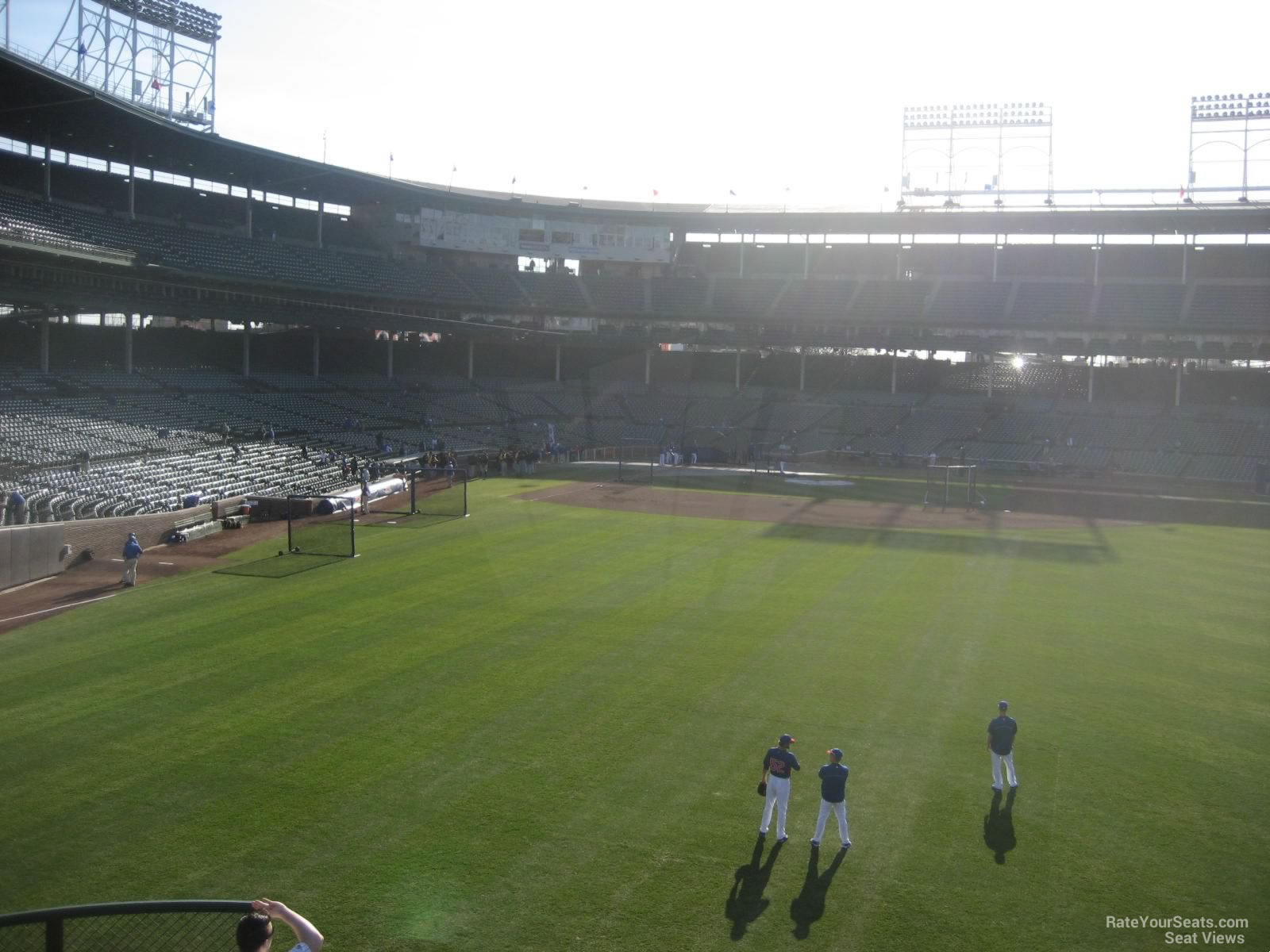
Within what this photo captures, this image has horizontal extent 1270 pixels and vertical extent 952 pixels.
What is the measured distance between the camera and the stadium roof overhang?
1705 inches

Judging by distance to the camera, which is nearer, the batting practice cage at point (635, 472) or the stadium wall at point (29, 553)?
the stadium wall at point (29, 553)

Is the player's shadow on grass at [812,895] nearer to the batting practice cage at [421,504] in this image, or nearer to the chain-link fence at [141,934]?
the chain-link fence at [141,934]

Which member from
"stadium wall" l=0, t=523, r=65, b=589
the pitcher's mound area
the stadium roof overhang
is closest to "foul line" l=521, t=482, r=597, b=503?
the pitcher's mound area

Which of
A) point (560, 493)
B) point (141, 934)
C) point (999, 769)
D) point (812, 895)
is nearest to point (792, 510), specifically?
point (560, 493)

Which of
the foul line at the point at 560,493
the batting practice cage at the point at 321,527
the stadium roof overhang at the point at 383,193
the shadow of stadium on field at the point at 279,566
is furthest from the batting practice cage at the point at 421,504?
the stadium roof overhang at the point at 383,193

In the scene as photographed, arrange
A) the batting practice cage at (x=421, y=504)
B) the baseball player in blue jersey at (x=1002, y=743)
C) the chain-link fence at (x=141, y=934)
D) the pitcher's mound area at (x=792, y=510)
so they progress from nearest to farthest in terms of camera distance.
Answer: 1. the chain-link fence at (x=141, y=934)
2. the baseball player in blue jersey at (x=1002, y=743)
3. the batting practice cage at (x=421, y=504)
4. the pitcher's mound area at (x=792, y=510)

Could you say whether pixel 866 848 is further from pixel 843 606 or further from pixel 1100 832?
pixel 843 606

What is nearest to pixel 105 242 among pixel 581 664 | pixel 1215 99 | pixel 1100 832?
pixel 581 664

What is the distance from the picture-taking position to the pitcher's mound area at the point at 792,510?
35.0m

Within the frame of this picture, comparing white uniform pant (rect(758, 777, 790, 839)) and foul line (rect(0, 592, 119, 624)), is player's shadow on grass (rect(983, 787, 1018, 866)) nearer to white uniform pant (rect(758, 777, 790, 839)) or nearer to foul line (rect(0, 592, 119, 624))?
white uniform pant (rect(758, 777, 790, 839))

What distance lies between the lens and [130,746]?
44.7ft

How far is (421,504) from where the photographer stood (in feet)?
122

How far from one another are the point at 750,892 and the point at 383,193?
62.2 meters

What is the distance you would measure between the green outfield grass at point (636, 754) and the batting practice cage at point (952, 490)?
14851 millimetres
